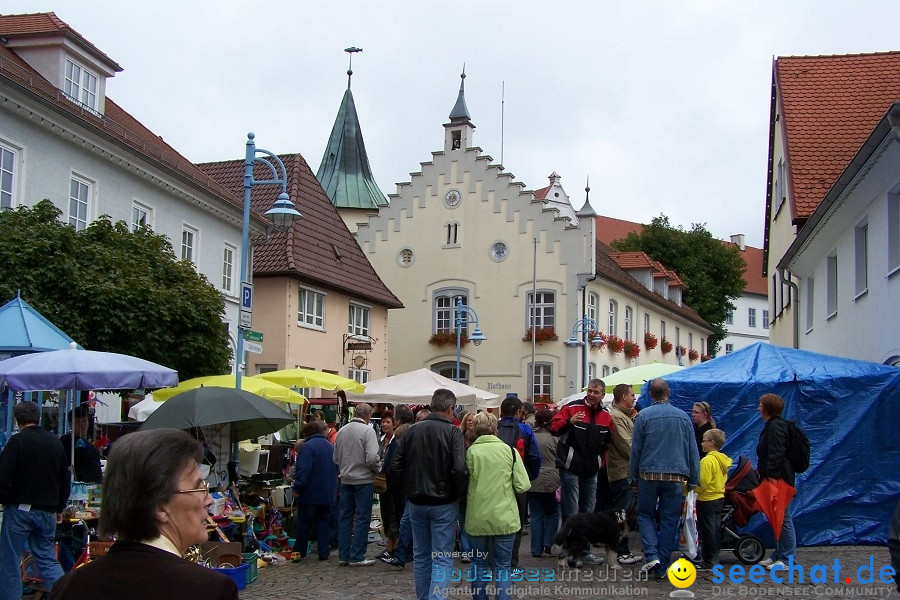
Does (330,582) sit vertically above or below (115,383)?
below

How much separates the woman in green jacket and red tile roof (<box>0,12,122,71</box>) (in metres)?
17.6

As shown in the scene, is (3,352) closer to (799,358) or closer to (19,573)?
(19,573)

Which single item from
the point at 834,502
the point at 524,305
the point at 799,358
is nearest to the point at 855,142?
the point at 799,358

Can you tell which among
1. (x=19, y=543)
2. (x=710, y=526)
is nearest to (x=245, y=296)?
(x=19, y=543)

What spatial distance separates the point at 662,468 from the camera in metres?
9.66

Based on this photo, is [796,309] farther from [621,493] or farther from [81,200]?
[81,200]

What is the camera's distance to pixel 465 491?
821cm

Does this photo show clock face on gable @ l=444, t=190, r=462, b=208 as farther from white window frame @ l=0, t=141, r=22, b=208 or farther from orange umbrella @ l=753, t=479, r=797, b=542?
orange umbrella @ l=753, t=479, r=797, b=542

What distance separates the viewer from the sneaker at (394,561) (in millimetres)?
11570

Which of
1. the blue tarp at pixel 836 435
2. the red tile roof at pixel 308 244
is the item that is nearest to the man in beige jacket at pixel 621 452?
the blue tarp at pixel 836 435

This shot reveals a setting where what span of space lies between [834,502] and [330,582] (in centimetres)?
653

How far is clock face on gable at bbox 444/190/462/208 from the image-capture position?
4588 centimetres

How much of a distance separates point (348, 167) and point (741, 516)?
49.5 meters

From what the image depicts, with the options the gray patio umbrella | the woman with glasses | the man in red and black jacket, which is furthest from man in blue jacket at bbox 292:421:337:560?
the woman with glasses
